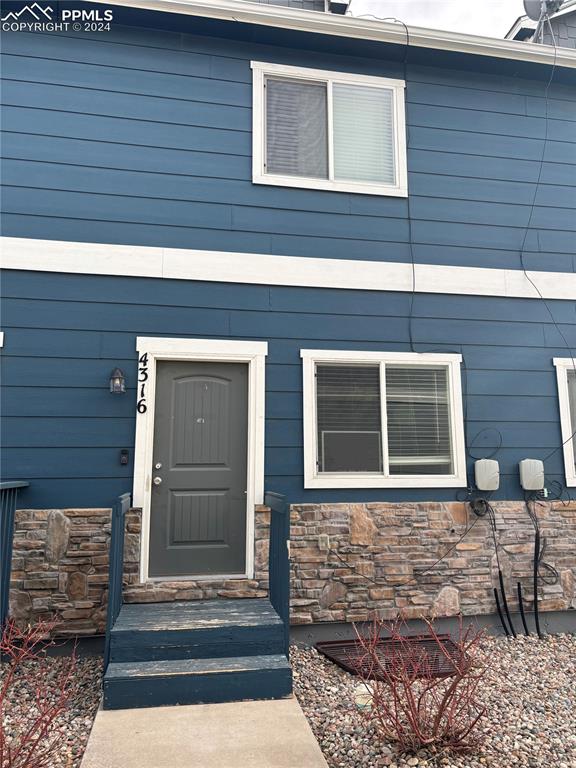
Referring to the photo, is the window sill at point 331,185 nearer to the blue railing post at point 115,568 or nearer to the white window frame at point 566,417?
the white window frame at point 566,417

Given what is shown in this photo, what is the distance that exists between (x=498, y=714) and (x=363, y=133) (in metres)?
4.58

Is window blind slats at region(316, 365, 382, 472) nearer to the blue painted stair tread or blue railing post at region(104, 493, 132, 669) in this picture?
the blue painted stair tread

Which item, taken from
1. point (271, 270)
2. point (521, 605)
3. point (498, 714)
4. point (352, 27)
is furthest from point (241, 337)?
point (521, 605)

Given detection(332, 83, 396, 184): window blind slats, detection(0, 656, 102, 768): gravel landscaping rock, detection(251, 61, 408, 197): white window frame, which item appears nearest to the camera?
detection(0, 656, 102, 768): gravel landscaping rock

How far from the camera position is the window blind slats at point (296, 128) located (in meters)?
4.72

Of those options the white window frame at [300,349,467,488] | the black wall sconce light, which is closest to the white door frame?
the black wall sconce light

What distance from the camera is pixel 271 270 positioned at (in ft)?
14.8

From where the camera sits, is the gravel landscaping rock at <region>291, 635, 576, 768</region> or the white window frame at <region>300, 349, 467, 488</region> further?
the white window frame at <region>300, 349, 467, 488</region>

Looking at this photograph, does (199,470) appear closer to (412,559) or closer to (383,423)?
(383,423)

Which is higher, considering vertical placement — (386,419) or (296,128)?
(296,128)

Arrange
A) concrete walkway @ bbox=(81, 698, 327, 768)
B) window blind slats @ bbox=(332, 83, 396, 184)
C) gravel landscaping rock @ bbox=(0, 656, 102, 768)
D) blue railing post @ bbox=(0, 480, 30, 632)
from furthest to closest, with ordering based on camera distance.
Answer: window blind slats @ bbox=(332, 83, 396, 184) → blue railing post @ bbox=(0, 480, 30, 632) → gravel landscaping rock @ bbox=(0, 656, 102, 768) → concrete walkway @ bbox=(81, 698, 327, 768)

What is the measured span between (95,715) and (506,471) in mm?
3549

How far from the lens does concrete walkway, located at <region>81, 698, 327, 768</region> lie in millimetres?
2467

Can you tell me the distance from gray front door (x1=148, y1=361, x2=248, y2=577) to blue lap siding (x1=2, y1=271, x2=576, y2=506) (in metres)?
0.24
